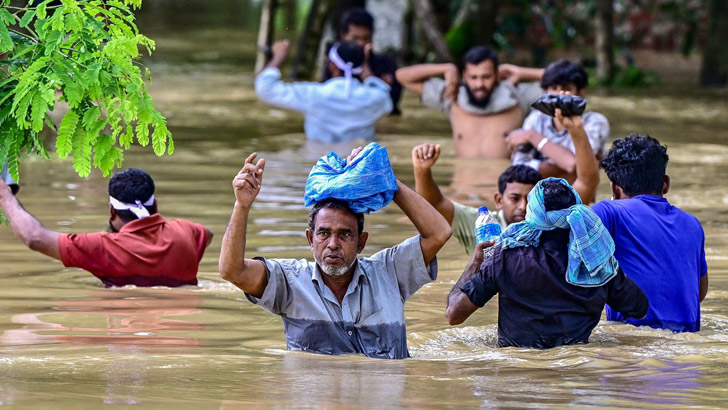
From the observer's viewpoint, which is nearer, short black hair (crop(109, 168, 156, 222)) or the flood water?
the flood water

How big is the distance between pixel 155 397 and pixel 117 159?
47.8 inches

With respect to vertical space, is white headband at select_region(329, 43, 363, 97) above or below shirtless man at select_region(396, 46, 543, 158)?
above

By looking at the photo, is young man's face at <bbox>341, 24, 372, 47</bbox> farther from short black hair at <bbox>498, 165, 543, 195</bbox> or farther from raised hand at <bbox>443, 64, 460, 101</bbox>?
short black hair at <bbox>498, 165, 543, 195</bbox>

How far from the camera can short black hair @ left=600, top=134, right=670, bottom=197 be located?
5.91 meters

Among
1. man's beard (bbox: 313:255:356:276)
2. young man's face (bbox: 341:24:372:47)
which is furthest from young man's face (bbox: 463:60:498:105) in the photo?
man's beard (bbox: 313:255:356:276)

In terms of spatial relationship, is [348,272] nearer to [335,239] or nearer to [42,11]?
[335,239]

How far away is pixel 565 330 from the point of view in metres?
5.52

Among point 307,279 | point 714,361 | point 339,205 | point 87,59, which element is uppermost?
point 87,59

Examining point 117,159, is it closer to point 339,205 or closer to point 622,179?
point 339,205

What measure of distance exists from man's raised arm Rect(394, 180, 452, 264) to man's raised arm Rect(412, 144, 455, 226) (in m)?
0.56

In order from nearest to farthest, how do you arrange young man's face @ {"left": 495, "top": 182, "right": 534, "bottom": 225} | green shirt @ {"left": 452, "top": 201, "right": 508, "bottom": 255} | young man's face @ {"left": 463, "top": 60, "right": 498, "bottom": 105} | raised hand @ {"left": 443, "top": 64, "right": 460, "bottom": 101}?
1. young man's face @ {"left": 495, "top": 182, "right": 534, "bottom": 225}
2. green shirt @ {"left": 452, "top": 201, "right": 508, "bottom": 255}
3. young man's face @ {"left": 463, "top": 60, "right": 498, "bottom": 105}
4. raised hand @ {"left": 443, "top": 64, "right": 460, "bottom": 101}

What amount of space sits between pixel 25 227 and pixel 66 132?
1.58 meters

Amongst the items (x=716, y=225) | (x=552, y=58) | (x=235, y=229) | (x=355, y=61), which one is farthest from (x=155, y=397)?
(x=552, y=58)

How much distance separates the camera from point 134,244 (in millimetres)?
6910
